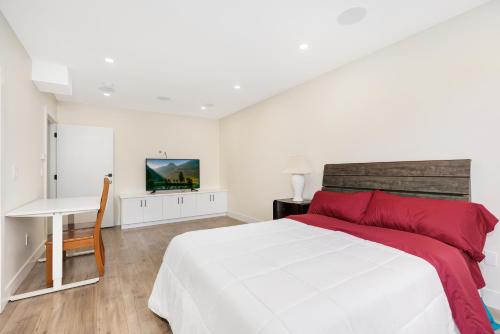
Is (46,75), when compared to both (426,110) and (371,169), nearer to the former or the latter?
(371,169)

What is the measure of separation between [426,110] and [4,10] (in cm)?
399

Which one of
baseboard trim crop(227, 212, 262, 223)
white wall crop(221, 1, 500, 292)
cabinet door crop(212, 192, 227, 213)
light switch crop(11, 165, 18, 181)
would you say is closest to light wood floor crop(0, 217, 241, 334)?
light switch crop(11, 165, 18, 181)

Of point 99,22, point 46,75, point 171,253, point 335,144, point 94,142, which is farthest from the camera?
point 94,142

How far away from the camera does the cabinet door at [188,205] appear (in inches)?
210

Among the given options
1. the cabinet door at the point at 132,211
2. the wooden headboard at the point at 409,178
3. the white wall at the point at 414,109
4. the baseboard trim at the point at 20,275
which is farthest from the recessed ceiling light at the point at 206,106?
the baseboard trim at the point at 20,275

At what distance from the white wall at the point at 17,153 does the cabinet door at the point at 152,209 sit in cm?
181

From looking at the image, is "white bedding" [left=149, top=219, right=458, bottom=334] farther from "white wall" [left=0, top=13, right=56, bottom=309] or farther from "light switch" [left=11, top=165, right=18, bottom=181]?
"light switch" [left=11, top=165, right=18, bottom=181]

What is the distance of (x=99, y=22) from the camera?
2.19 meters

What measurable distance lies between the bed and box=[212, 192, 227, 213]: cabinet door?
A: 3621 millimetres

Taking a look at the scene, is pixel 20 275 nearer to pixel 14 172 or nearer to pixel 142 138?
pixel 14 172

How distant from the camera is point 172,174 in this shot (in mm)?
5492

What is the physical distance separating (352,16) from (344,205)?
1.84m

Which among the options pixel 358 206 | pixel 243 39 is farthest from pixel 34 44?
pixel 358 206

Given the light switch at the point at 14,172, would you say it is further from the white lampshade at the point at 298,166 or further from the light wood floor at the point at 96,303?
the white lampshade at the point at 298,166
